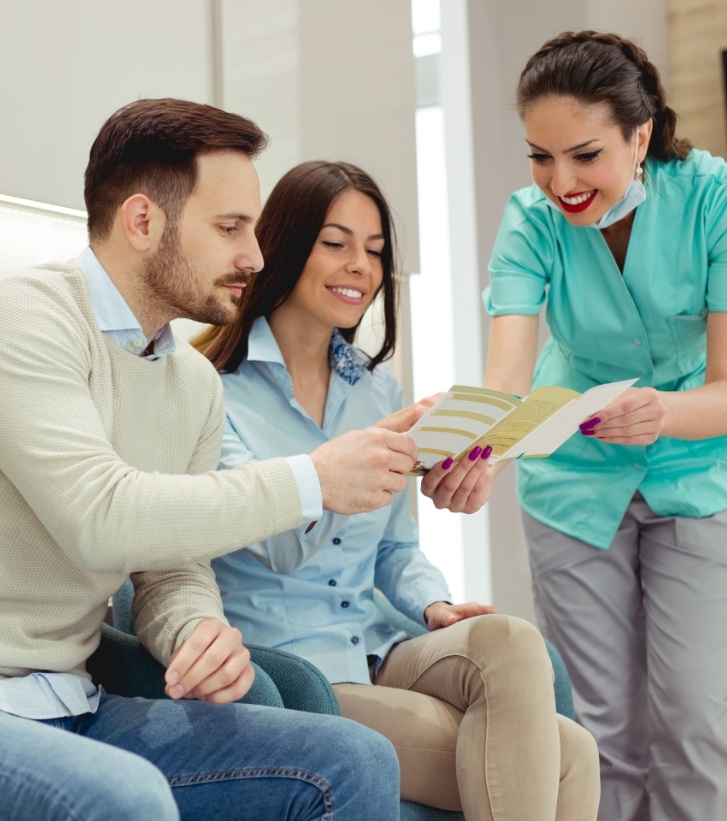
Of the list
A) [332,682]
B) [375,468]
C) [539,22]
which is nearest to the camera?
[375,468]

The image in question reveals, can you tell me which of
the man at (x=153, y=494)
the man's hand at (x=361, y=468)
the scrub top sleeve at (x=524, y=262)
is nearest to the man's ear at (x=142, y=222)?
the man at (x=153, y=494)

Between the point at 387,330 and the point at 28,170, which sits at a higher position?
the point at 28,170

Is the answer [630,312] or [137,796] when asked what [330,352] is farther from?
[137,796]

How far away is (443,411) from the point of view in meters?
1.39

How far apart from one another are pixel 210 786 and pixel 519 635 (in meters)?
0.55

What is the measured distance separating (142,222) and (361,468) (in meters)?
0.43

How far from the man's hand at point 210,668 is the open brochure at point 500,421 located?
357 millimetres

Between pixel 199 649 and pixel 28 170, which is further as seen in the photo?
pixel 28 170

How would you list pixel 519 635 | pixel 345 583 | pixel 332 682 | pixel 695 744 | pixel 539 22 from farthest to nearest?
pixel 539 22
pixel 695 744
pixel 345 583
pixel 332 682
pixel 519 635

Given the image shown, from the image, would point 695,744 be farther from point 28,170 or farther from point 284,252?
point 28,170

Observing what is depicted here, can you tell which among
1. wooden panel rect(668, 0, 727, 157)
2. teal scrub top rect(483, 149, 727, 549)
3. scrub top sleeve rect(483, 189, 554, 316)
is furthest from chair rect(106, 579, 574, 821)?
wooden panel rect(668, 0, 727, 157)

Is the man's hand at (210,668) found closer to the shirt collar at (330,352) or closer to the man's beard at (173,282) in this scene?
the man's beard at (173,282)

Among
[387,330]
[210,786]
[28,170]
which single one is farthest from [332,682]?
[28,170]

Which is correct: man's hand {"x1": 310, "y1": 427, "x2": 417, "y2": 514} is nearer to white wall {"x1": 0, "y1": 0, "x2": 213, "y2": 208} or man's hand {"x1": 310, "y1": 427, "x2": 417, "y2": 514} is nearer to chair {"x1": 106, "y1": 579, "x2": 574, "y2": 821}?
chair {"x1": 106, "y1": 579, "x2": 574, "y2": 821}
